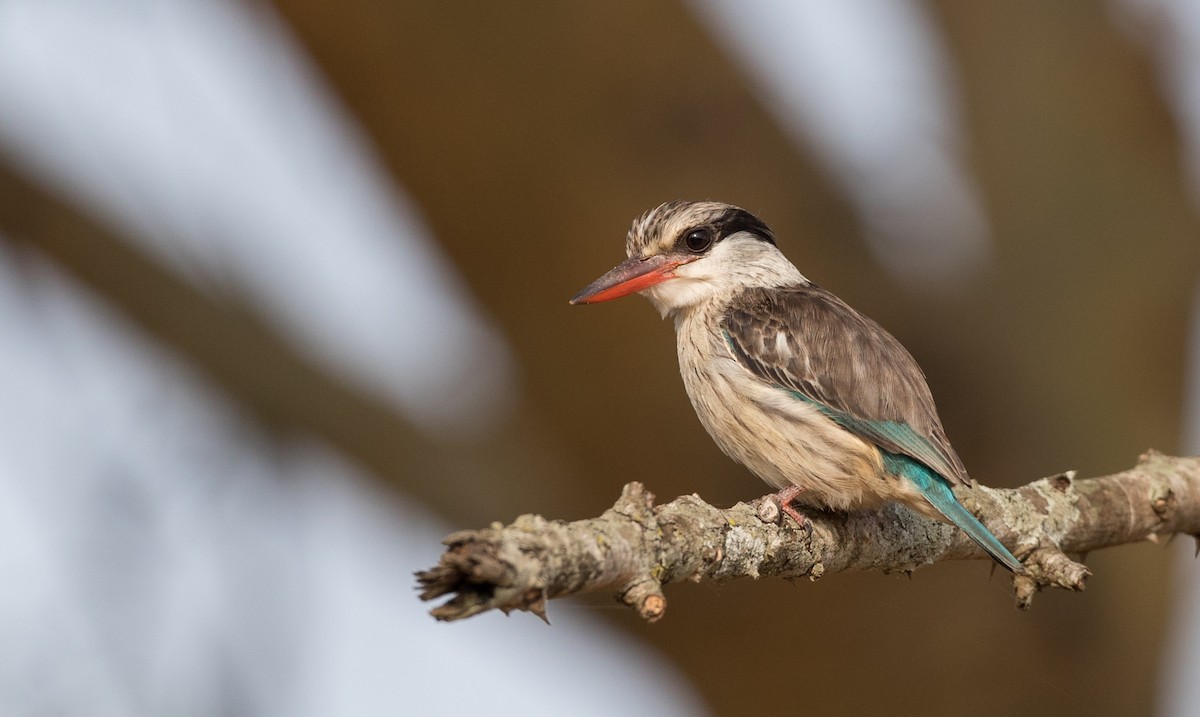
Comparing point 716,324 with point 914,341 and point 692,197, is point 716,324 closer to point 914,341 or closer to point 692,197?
point 692,197

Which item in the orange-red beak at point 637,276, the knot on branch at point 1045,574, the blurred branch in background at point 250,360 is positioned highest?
the blurred branch in background at point 250,360

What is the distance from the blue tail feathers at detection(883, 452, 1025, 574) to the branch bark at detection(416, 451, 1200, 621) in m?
0.09

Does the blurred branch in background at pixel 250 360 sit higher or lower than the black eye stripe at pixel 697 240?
higher

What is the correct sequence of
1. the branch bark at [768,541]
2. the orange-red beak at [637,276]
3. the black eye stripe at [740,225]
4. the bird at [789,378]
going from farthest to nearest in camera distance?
the black eye stripe at [740,225], the orange-red beak at [637,276], the bird at [789,378], the branch bark at [768,541]

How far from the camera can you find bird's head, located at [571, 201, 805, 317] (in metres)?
4.17

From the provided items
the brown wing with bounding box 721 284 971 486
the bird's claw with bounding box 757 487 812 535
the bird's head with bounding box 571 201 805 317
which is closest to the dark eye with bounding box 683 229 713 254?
the bird's head with bounding box 571 201 805 317

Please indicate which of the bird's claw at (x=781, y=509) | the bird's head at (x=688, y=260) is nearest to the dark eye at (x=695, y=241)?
the bird's head at (x=688, y=260)

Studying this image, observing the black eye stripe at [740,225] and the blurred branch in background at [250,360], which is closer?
the blurred branch in background at [250,360]

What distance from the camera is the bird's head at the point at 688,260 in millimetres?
4168

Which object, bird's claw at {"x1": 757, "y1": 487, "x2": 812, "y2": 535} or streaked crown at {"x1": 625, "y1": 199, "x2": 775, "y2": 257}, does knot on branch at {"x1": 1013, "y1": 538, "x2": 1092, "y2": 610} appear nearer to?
bird's claw at {"x1": 757, "y1": 487, "x2": 812, "y2": 535}

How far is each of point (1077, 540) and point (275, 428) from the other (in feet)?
8.09

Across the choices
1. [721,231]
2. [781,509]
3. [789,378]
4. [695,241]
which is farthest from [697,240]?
[781,509]

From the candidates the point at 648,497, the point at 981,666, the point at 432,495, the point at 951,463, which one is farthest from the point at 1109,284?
Answer: the point at 648,497

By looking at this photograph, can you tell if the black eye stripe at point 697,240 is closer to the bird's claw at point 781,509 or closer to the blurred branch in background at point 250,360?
the bird's claw at point 781,509
